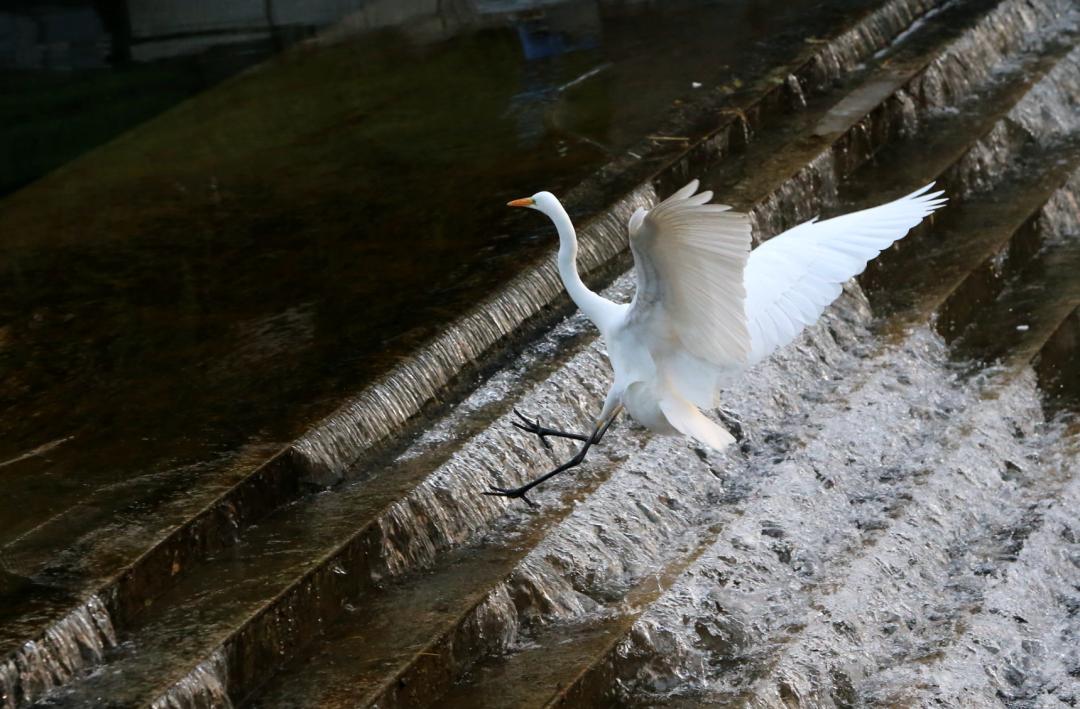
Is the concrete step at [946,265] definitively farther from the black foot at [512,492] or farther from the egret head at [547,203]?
the egret head at [547,203]

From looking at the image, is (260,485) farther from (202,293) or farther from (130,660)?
(202,293)

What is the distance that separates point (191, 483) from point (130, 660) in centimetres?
56

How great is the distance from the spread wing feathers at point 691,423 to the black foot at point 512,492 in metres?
0.44

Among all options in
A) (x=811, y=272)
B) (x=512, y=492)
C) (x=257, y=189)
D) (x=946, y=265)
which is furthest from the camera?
(x=257, y=189)

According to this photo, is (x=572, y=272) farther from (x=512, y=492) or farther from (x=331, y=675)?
(x=331, y=675)

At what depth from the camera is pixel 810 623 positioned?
149 inches

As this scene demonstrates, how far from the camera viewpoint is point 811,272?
3.68 metres

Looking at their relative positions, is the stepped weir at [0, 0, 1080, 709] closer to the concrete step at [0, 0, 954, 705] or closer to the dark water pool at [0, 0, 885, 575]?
the concrete step at [0, 0, 954, 705]

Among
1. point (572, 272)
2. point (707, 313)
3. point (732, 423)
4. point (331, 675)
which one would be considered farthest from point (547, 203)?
point (732, 423)

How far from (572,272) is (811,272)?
58 cm

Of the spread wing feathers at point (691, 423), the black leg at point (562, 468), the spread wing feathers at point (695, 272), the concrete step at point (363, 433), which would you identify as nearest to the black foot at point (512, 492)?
the black leg at point (562, 468)

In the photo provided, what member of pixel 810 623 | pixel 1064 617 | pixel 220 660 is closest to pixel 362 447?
pixel 220 660

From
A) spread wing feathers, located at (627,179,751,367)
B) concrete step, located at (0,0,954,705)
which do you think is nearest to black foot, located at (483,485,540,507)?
Answer: concrete step, located at (0,0,954,705)

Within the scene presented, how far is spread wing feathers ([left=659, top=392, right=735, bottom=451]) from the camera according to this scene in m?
3.63
